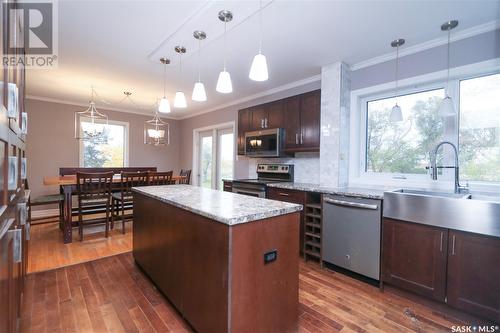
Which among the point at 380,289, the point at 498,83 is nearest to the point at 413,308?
the point at 380,289

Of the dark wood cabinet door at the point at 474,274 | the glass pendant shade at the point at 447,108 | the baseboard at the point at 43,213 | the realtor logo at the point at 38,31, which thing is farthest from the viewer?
the baseboard at the point at 43,213

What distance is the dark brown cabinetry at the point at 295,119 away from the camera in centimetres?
309

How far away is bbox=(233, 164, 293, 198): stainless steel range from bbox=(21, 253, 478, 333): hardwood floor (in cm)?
134

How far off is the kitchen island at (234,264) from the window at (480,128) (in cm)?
195

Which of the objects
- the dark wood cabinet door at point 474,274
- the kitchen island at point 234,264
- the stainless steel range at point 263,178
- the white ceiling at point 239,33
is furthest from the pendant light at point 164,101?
the dark wood cabinet door at point 474,274

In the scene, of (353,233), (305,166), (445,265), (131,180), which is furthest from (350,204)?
(131,180)

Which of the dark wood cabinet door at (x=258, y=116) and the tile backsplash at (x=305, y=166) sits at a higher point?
the dark wood cabinet door at (x=258, y=116)

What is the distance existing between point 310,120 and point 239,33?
4.85 feet

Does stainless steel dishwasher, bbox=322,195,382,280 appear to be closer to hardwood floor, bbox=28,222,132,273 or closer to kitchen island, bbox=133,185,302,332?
kitchen island, bbox=133,185,302,332

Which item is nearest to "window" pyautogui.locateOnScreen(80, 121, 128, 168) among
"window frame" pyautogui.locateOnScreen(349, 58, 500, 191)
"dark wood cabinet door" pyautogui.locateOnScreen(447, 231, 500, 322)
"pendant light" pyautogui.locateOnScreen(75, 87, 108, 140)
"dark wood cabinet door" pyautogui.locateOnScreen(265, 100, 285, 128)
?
"pendant light" pyautogui.locateOnScreen(75, 87, 108, 140)

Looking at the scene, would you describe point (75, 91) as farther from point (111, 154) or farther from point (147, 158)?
point (147, 158)

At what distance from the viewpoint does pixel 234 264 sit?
1.22 meters

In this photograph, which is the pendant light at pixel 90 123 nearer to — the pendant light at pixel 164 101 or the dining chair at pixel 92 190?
the dining chair at pixel 92 190

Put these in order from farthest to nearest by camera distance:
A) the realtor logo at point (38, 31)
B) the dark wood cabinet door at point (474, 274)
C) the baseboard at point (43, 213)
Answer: the baseboard at point (43, 213) < the realtor logo at point (38, 31) < the dark wood cabinet door at point (474, 274)
